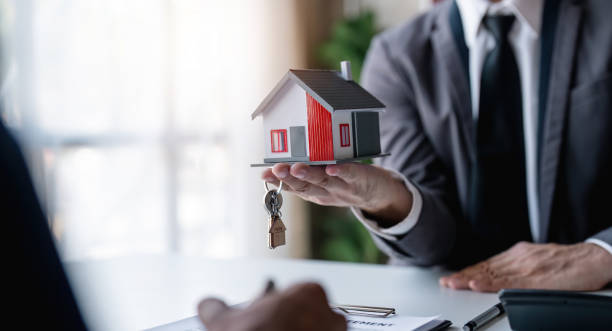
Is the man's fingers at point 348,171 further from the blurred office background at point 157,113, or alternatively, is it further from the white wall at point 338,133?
the blurred office background at point 157,113

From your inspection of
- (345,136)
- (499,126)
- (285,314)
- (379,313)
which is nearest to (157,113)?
(499,126)

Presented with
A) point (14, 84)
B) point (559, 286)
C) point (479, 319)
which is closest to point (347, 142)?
point (479, 319)

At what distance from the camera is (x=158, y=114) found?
9.49ft

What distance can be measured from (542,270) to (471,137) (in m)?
0.48

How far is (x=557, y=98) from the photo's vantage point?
140cm

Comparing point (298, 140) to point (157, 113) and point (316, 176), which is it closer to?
point (316, 176)

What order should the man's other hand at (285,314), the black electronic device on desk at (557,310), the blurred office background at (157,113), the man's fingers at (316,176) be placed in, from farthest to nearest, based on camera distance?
1. the blurred office background at (157,113)
2. the man's fingers at (316,176)
3. the black electronic device on desk at (557,310)
4. the man's other hand at (285,314)

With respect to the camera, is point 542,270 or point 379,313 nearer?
point 379,313

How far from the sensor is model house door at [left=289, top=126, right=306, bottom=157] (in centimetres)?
93

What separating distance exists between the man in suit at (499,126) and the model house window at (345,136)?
35cm

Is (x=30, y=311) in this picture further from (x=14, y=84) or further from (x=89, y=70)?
(x=89, y=70)

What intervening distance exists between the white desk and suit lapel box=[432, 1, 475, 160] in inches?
16.2

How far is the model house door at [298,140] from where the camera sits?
933 mm

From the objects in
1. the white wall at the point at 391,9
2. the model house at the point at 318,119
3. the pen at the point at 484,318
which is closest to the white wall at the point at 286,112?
the model house at the point at 318,119
